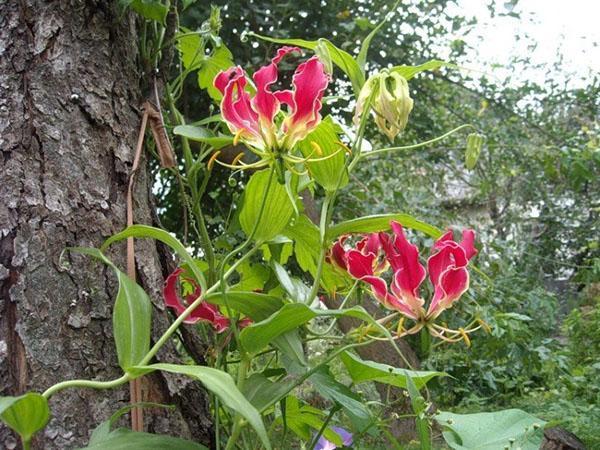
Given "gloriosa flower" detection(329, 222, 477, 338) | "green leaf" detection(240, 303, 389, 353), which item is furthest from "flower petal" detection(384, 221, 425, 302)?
"green leaf" detection(240, 303, 389, 353)

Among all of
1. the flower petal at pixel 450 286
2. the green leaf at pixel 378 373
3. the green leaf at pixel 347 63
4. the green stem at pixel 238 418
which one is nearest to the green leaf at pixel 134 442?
the green stem at pixel 238 418

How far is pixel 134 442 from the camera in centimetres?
52

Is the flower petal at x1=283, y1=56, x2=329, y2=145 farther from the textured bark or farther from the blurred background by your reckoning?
the blurred background

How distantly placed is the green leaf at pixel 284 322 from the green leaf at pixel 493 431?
135 mm

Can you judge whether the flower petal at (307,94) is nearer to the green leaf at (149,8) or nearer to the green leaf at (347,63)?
the green leaf at (347,63)

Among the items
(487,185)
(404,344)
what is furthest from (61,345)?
(487,185)

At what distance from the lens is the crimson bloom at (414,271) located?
626 mm

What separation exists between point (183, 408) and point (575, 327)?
195 centimetres

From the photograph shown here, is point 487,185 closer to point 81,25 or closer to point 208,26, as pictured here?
point 208,26

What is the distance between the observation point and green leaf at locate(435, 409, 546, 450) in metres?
0.60

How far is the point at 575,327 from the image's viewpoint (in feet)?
7.80

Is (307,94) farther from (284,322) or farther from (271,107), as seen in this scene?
(284,322)

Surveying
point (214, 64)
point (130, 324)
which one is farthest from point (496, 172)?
point (130, 324)

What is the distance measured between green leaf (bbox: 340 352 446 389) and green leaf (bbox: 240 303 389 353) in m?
0.07
